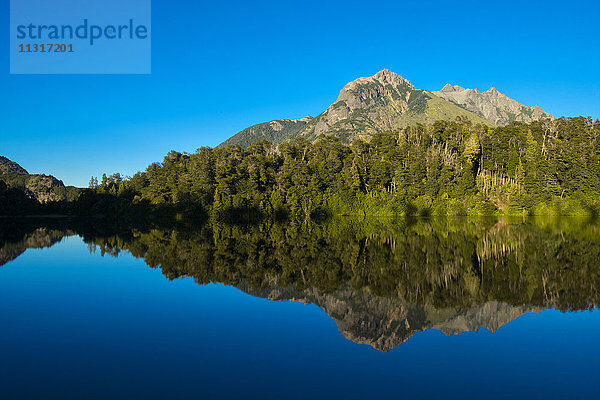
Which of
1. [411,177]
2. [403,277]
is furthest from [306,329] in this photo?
[411,177]

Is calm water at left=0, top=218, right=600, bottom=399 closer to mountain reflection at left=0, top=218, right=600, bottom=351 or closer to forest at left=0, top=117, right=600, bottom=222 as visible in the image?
mountain reflection at left=0, top=218, right=600, bottom=351

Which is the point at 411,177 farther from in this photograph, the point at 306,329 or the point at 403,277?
the point at 306,329

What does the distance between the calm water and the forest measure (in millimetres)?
67549

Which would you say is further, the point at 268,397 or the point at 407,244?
the point at 407,244

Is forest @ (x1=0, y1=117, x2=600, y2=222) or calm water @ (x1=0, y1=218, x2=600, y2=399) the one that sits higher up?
forest @ (x1=0, y1=117, x2=600, y2=222)

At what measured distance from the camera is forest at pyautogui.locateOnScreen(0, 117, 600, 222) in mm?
89438

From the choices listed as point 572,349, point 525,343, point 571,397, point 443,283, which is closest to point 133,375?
point 571,397

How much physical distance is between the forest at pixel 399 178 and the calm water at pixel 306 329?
6755 cm

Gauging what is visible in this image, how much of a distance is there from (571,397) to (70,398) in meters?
10.5

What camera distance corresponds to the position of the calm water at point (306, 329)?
28.5 ft

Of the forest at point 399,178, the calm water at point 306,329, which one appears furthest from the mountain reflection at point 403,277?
the forest at point 399,178

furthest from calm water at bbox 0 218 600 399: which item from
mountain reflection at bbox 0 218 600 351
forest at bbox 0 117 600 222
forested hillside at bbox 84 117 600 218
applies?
forested hillside at bbox 84 117 600 218

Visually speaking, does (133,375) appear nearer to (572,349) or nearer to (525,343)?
(525,343)

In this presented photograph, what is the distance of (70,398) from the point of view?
7.99 m
